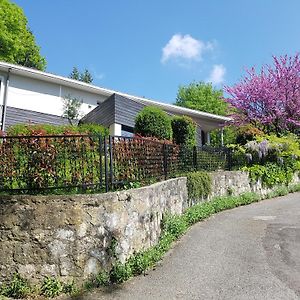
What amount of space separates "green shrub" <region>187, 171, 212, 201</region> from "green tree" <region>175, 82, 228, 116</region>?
38805 mm

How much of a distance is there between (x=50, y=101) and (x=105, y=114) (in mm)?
3661

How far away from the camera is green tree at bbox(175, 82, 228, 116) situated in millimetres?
49219

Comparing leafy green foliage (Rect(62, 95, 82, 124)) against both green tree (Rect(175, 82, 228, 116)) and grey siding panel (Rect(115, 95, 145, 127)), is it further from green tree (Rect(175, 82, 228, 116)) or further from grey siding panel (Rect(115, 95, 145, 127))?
green tree (Rect(175, 82, 228, 116))

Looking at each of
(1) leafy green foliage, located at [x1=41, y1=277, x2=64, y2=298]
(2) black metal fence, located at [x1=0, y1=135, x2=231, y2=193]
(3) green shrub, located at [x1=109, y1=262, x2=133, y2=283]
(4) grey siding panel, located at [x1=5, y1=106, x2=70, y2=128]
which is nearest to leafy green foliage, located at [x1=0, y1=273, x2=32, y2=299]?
(1) leafy green foliage, located at [x1=41, y1=277, x2=64, y2=298]

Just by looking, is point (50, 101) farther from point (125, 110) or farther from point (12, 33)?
point (12, 33)

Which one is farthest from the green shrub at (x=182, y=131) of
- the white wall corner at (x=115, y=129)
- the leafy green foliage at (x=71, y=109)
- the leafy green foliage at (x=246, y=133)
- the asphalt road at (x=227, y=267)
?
the asphalt road at (x=227, y=267)

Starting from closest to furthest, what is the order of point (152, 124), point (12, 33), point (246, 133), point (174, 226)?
point (174, 226)
point (152, 124)
point (246, 133)
point (12, 33)

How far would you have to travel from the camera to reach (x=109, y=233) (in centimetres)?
484

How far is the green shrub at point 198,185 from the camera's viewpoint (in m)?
9.13

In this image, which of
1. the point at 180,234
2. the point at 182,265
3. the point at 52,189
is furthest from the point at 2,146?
the point at 180,234

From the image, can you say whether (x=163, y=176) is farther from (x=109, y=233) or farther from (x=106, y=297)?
(x=106, y=297)

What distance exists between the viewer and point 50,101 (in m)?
17.5

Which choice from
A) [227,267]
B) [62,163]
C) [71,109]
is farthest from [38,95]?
[227,267]

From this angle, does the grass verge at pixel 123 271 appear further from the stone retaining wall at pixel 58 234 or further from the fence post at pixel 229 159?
the fence post at pixel 229 159
